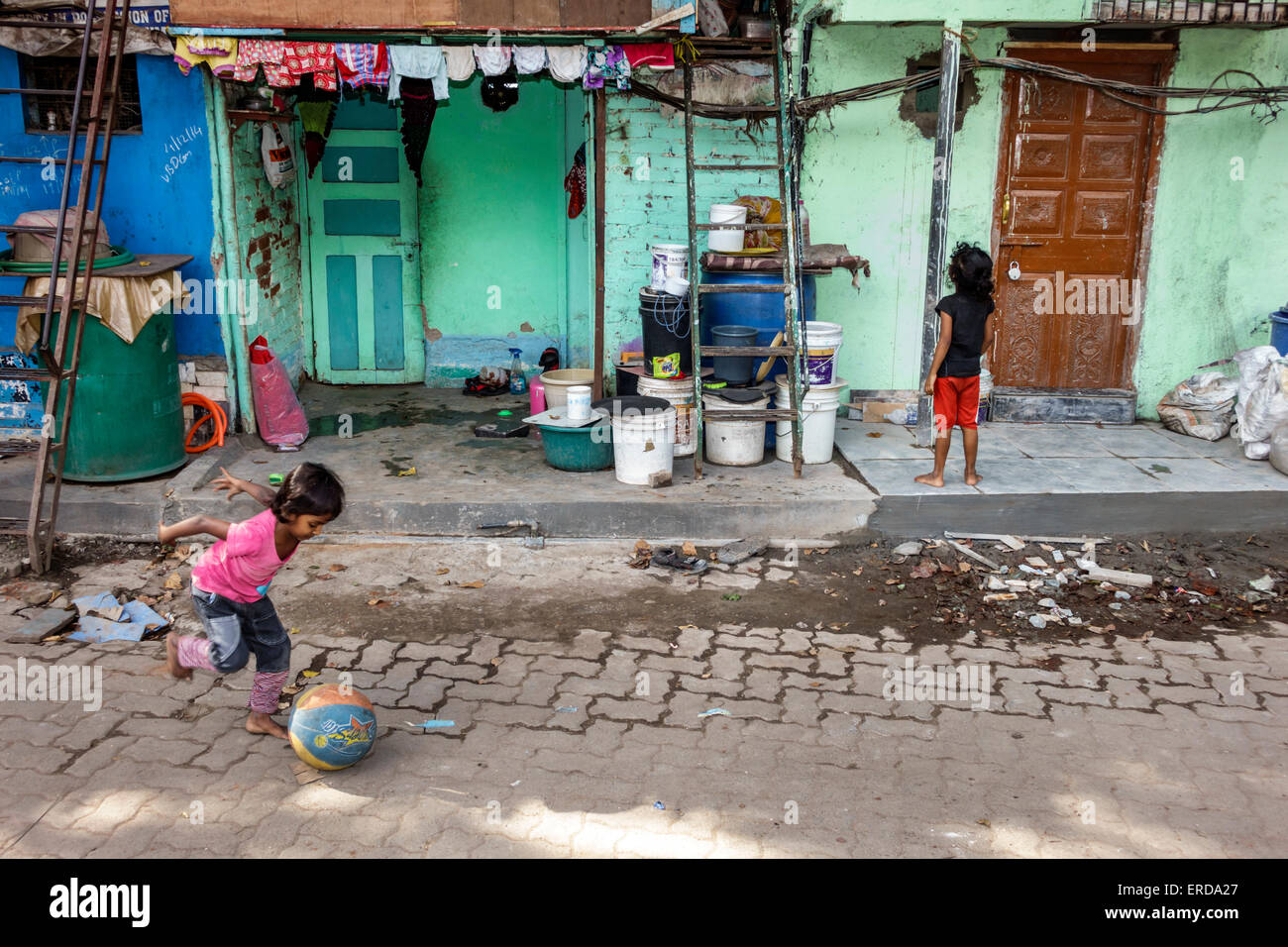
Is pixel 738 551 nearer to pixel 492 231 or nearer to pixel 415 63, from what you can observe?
pixel 415 63

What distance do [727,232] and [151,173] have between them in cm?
411

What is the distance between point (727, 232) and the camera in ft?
26.7

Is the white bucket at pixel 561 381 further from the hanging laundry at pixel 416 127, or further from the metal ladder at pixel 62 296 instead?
the metal ladder at pixel 62 296

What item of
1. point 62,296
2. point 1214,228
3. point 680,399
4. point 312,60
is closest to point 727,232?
point 680,399

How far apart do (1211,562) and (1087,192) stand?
3351mm

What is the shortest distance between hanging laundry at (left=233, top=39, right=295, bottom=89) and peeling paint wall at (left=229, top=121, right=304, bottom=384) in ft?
1.83

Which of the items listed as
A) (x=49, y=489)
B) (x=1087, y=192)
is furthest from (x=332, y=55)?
(x=1087, y=192)

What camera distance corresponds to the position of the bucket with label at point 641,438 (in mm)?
7387

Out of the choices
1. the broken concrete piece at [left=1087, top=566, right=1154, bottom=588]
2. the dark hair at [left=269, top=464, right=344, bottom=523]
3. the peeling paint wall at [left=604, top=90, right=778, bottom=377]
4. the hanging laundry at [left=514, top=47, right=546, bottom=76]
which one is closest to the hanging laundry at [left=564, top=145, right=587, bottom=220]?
the peeling paint wall at [left=604, top=90, right=778, bottom=377]

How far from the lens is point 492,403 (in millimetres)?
9586

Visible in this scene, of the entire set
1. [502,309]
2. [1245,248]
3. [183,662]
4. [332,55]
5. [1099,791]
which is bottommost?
[1099,791]

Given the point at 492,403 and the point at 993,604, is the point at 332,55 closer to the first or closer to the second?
the point at 492,403

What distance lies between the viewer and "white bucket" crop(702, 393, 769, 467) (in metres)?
7.82

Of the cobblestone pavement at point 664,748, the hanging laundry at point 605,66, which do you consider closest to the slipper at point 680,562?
the cobblestone pavement at point 664,748
